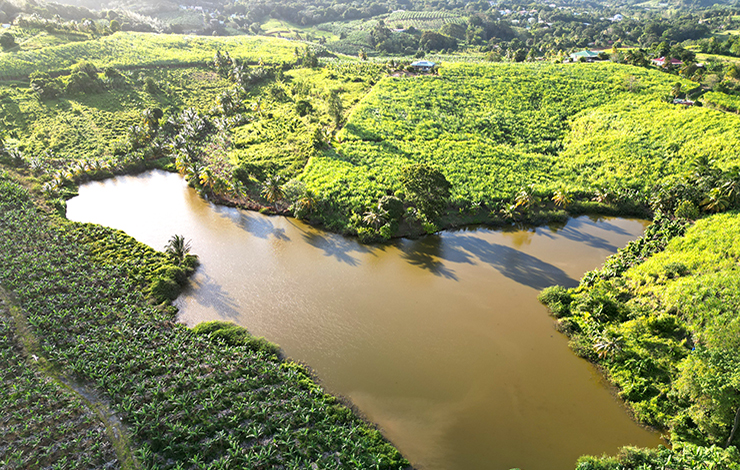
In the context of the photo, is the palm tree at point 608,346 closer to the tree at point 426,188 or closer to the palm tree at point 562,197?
the tree at point 426,188

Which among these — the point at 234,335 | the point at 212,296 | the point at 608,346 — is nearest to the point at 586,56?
the point at 608,346

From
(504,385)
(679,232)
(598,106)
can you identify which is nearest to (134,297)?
(504,385)

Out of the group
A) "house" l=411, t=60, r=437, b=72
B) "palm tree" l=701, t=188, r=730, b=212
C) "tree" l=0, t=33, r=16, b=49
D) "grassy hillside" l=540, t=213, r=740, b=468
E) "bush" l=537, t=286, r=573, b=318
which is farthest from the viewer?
"house" l=411, t=60, r=437, b=72

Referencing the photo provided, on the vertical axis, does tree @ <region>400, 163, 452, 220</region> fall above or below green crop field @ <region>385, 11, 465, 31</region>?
below

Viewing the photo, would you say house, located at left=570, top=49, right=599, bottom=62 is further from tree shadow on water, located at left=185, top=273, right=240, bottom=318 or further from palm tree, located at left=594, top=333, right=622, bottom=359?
tree shadow on water, located at left=185, top=273, right=240, bottom=318

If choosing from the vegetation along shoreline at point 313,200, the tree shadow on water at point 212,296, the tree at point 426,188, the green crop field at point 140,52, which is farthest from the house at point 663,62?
the tree shadow on water at point 212,296

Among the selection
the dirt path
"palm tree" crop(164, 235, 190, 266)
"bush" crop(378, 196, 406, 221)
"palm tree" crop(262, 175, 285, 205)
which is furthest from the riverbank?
"bush" crop(378, 196, 406, 221)

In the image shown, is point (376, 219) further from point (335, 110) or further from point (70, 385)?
point (335, 110)
